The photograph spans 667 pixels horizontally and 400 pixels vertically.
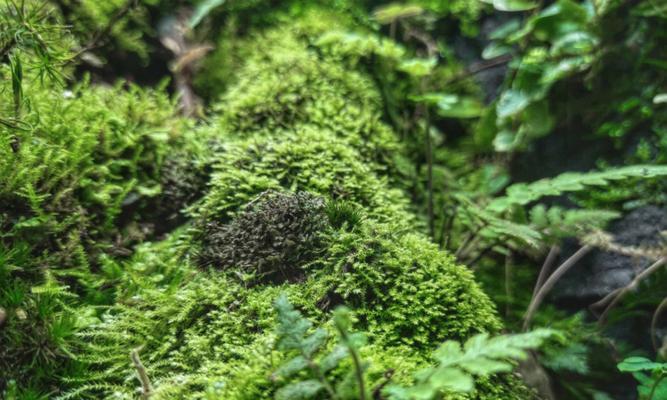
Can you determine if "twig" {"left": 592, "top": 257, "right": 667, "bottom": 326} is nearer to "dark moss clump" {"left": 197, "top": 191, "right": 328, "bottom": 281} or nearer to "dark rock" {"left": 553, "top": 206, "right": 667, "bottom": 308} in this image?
"dark rock" {"left": 553, "top": 206, "right": 667, "bottom": 308}

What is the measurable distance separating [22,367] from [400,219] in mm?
1593

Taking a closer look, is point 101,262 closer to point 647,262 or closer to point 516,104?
point 516,104

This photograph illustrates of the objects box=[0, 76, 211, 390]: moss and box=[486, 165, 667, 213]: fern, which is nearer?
box=[0, 76, 211, 390]: moss

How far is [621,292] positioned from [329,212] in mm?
1446

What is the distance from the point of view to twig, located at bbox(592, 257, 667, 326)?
2.04 metres

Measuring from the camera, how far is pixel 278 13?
353 centimetres

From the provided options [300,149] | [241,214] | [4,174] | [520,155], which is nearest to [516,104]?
[520,155]

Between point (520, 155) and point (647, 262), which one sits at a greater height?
point (520, 155)

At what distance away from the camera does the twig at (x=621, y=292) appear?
6.68 feet

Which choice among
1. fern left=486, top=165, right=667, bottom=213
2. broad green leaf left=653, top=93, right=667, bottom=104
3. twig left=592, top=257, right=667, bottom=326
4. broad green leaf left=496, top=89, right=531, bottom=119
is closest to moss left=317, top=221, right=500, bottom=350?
fern left=486, top=165, right=667, bottom=213

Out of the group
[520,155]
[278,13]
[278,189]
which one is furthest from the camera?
[278,13]

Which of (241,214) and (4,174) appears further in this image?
(241,214)

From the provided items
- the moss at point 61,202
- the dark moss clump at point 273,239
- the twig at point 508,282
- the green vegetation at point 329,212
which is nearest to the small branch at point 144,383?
the green vegetation at point 329,212

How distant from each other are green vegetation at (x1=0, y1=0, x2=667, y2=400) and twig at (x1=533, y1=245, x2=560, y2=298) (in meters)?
0.02
